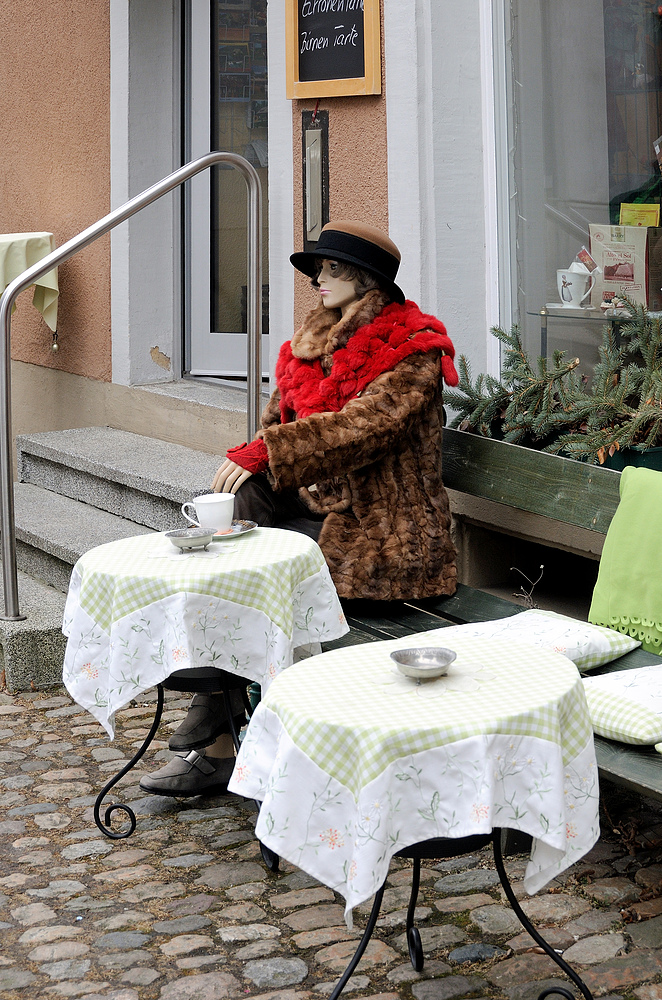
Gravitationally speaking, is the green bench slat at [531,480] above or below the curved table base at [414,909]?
above

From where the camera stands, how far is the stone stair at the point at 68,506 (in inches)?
182

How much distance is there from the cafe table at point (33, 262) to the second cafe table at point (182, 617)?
12.9 ft

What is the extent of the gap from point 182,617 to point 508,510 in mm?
1690

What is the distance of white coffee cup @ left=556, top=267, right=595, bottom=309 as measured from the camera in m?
4.50

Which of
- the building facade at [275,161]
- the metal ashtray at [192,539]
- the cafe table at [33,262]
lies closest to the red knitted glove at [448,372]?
the building facade at [275,161]

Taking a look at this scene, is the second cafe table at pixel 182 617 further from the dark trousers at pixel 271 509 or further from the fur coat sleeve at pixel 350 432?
the dark trousers at pixel 271 509

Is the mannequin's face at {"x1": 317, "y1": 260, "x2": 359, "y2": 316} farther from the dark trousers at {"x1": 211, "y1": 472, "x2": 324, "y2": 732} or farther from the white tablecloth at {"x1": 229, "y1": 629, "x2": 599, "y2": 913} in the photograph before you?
the white tablecloth at {"x1": 229, "y1": 629, "x2": 599, "y2": 913}

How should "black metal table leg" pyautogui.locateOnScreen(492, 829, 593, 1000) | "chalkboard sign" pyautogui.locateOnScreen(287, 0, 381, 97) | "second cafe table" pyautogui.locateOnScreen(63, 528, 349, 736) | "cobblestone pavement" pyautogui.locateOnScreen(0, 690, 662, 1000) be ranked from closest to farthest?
"black metal table leg" pyautogui.locateOnScreen(492, 829, 593, 1000) < "cobblestone pavement" pyautogui.locateOnScreen(0, 690, 662, 1000) < "second cafe table" pyautogui.locateOnScreen(63, 528, 349, 736) < "chalkboard sign" pyautogui.locateOnScreen(287, 0, 381, 97)

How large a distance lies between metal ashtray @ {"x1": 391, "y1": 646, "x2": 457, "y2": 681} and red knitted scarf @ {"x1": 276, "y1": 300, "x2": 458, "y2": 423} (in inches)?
60.8

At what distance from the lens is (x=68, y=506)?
19.5 ft

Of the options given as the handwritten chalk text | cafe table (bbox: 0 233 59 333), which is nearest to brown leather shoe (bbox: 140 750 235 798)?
the handwritten chalk text

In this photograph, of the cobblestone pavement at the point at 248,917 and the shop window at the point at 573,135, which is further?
the shop window at the point at 573,135

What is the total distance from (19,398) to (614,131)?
453cm

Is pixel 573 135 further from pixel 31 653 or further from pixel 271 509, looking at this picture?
pixel 31 653
